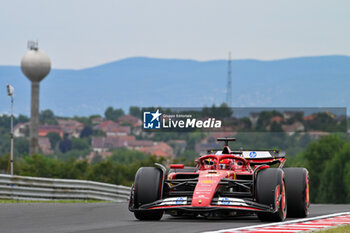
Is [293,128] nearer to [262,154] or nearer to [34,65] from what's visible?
[34,65]

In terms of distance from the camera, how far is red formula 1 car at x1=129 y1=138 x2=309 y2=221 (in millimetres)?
15516

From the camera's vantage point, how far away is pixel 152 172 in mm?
16516

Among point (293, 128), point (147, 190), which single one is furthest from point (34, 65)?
point (147, 190)

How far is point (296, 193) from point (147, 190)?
313 cm

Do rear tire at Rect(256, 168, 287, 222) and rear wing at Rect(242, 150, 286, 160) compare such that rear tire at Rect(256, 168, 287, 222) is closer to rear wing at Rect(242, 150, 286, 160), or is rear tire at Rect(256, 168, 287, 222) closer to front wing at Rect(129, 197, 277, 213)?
front wing at Rect(129, 197, 277, 213)

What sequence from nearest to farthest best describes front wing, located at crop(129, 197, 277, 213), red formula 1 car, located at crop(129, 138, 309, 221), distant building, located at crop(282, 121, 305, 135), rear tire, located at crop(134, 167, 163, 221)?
front wing, located at crop(129, 197, 277, 213), red formula 1 car, located at crop(129, 138, 309, 221), rear tire, located at crop(134, 167, 163, 221), distant building, located at crop(282, 121, 305, 135)

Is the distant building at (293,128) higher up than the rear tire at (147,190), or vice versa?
the distant building at (293,128)

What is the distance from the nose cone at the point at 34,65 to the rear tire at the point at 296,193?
85.8 metres

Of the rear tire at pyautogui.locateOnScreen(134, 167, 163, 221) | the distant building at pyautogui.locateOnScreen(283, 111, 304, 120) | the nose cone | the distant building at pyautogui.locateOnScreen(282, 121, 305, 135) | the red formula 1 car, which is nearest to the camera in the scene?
the red formula 1 car

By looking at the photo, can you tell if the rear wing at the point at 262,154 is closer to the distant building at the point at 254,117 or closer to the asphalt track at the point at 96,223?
the asphalt track at the point at 96,223

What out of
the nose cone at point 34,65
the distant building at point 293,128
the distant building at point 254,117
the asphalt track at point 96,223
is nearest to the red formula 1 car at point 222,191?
the asphalt track at point 96,223

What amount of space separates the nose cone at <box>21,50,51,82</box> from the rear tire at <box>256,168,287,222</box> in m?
87.1

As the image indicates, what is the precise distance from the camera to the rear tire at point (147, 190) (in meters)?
16.2

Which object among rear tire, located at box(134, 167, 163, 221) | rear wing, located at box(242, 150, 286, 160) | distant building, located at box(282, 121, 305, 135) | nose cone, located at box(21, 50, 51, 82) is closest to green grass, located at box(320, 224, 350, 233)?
rear tire, located at box(134, 167, 163, 221)
